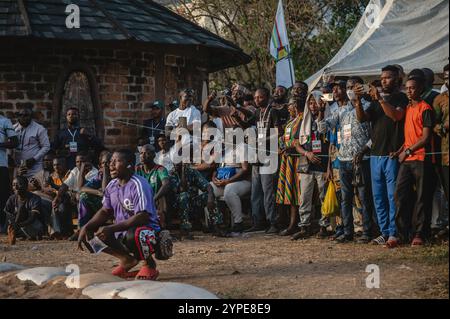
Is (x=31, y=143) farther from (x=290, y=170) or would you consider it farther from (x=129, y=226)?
(x=129, y=226)

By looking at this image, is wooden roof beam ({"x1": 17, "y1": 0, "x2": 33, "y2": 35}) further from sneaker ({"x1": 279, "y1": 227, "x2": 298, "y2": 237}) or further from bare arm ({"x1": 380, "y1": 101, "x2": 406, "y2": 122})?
bare arm ({"x1": 380, "y1": 101, "x2": 406, "y2": 122})

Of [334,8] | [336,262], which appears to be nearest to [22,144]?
[336,262]

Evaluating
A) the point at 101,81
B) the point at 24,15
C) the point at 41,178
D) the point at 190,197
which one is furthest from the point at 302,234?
the point at 24,15

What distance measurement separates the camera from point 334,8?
21.7m

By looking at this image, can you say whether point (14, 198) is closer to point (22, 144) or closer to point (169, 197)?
point (22, 144)

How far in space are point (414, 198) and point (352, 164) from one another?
892 mm

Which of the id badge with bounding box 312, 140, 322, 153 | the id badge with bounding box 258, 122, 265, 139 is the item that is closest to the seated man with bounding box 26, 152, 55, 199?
the id badge with bounding box 258, 122, 265, 139

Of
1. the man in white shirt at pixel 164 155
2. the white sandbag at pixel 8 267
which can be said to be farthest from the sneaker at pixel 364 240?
the white sandbag at pixel 8 267

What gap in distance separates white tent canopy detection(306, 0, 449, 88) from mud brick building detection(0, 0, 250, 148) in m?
4.01

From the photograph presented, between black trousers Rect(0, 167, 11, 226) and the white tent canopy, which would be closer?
the white tent canopy

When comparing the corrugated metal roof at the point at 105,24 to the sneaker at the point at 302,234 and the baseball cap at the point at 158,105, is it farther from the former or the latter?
the sneaker at the point at 302,234

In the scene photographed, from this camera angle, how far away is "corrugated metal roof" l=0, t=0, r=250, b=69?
13320mm

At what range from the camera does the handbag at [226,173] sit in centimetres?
1129

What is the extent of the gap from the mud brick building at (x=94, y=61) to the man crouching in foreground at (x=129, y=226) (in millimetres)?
6143
